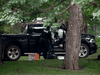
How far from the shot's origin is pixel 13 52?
13.9m

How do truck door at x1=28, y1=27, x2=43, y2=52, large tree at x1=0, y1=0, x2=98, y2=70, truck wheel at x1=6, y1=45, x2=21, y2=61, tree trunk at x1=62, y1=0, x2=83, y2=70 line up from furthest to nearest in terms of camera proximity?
1. truck door at x1=28, y1=27, x2=43, y2=52
2. truck wheel at x1=6, y1=45, x2=21, y2=61
3. tree trunk at x1=62, y1=0, x2=83, y2=70
4. large tree at x1=0, y1=0, x2=98, y2=70

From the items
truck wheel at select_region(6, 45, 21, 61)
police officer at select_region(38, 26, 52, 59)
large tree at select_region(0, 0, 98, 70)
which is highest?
large tree at select_region(0, 0, 98, 70)

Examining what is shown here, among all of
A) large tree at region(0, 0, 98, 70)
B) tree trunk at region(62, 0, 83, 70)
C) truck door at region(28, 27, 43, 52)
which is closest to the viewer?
large tree at region(0, 0, 98, 70)

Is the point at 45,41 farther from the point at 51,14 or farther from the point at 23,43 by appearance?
the point at 51,14

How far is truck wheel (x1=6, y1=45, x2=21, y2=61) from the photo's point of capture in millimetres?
13820

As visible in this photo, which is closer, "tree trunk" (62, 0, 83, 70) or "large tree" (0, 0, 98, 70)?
"large tree" (0, 0, 98, 70)

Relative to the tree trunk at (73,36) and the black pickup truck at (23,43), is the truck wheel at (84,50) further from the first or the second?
the tree trunk at (73,36)

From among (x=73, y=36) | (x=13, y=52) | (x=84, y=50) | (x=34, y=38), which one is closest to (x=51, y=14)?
(x=73, y=36)

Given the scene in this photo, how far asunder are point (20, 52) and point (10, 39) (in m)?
0.98

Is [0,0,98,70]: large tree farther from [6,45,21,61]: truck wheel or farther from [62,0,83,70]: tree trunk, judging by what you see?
[6,45,21,61]: truck wheel

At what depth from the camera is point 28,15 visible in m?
9.23

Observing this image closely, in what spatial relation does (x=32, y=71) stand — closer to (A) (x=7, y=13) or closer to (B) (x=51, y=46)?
(A) (x=7, y=13)

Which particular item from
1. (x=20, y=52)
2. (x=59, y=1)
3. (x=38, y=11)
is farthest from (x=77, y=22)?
(x=20, y=52)

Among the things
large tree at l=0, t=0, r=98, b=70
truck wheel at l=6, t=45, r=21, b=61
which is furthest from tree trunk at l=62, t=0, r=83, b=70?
truck wheel at l=6, t=45, r=21, b=61
